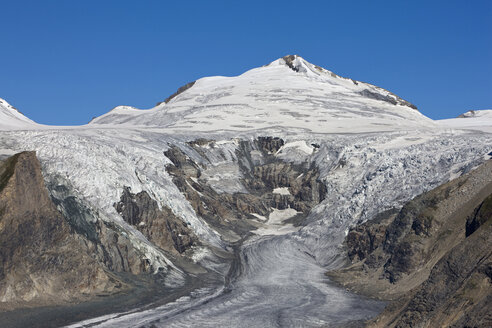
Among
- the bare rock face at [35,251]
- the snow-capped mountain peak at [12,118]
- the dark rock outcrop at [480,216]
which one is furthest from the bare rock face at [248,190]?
the snow-capped mountain peak at [12,118]

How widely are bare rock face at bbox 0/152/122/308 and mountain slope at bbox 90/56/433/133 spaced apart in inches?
2923

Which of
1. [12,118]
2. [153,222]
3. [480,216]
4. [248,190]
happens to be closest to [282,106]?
[248,190]

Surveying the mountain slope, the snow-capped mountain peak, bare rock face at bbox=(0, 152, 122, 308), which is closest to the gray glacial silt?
bare rock face at bbox=(0, 152, 122, 308)

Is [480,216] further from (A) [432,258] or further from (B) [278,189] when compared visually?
(B) [278,189]

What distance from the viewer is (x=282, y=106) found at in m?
153

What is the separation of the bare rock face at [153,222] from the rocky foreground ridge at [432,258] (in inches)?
728

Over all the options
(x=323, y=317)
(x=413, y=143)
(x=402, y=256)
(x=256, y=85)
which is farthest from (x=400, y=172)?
Result: (x=256, y=85)

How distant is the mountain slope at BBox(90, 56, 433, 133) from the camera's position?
136 meters

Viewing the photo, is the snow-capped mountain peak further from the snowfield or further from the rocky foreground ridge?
the rocky foreground ridge

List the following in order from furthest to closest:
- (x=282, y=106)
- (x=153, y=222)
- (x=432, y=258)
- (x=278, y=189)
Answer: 1. (x=282, y=106)
2. (x=278, y=189)
3. (x=153, y=222)
4. (x=432, y=258)

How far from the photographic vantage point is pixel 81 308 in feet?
162

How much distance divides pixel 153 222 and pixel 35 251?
22911 millimetres

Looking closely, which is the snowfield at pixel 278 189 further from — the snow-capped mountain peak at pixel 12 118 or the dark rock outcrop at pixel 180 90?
the dark rock outcrop at pixel 180 90

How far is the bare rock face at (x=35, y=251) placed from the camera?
49594 mm
